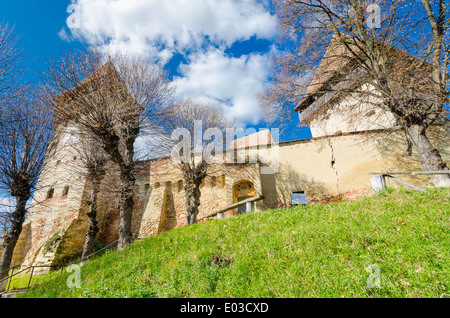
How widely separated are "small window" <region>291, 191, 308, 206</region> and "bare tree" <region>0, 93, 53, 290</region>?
1261cm

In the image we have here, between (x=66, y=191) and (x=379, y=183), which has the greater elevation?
(x=66, y=191)

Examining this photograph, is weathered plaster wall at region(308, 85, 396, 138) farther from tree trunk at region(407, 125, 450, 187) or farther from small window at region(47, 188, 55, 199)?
small window at region(47, 188, 55, 199)

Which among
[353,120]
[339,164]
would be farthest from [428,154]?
[353,120]

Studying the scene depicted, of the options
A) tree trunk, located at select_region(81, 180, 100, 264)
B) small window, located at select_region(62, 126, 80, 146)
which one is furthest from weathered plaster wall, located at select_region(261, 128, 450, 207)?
small window, located at select_region(62, 126, 80, 146)

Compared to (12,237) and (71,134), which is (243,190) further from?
(12,237)

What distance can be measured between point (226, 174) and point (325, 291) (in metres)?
11.0

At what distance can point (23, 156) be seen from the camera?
886 cm

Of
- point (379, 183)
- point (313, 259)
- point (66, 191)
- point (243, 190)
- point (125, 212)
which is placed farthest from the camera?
point (66, 191)

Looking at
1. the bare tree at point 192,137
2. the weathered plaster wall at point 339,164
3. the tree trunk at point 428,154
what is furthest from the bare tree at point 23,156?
the tree trunk at point 428,154

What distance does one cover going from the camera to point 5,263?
8.13m

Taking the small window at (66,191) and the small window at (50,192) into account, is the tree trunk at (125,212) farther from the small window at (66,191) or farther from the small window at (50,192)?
the small window at (50,192)

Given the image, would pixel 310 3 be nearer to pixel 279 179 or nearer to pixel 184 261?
pixel 279 179

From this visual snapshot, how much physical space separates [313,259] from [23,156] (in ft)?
38.3
